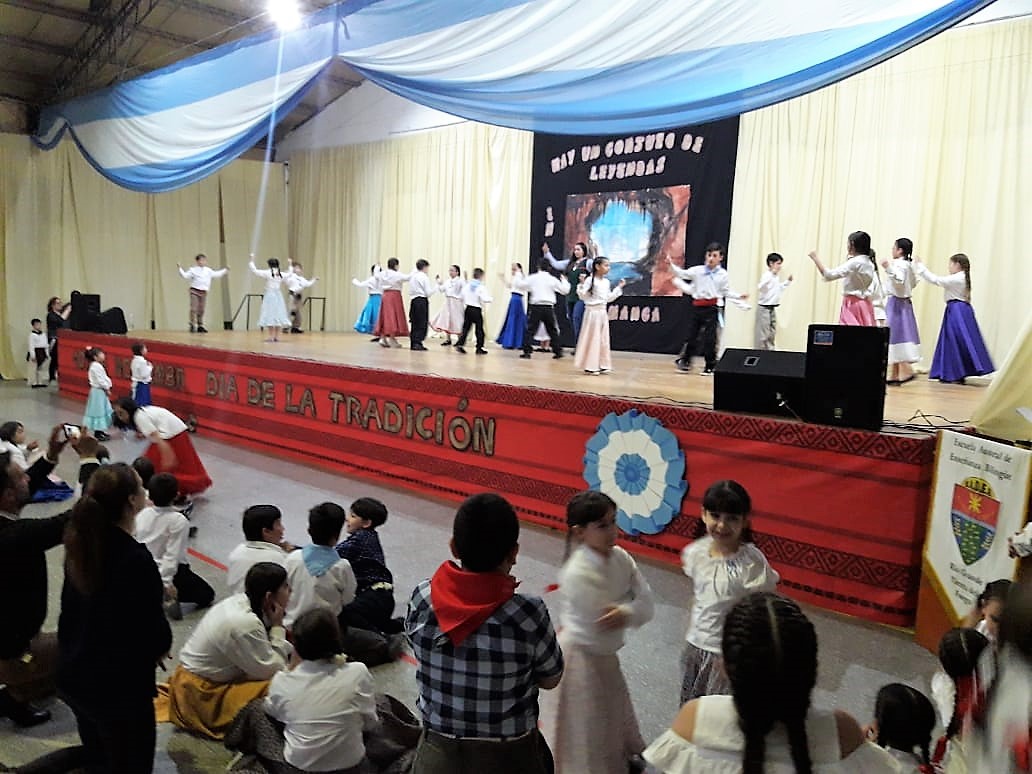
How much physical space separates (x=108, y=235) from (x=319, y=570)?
1328 cm

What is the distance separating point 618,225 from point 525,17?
6.52m

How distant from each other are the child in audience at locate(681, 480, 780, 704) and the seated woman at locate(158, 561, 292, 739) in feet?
4.01

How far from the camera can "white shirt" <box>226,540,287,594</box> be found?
8.76ft

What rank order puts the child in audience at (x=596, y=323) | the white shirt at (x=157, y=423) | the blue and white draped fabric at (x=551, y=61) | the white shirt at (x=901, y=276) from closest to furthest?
the blue and white draped fabric at (x=551, y=61) → the white shirt at (x=157, y=423) → the white shirt at (x=901, y=276) → the child in audience at (x=596, y=323)

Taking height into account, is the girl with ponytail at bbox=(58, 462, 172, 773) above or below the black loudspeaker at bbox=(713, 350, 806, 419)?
below

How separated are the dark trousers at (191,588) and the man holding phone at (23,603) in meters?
0.74

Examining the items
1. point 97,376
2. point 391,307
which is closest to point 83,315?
Answer: point 97,376

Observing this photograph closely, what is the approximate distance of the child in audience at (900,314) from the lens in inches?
249

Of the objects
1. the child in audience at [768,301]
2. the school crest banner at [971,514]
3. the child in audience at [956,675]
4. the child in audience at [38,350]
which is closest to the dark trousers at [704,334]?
the child in audience at [768,301]

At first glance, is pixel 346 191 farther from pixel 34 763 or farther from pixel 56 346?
pixel 34 763

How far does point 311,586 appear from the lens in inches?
102

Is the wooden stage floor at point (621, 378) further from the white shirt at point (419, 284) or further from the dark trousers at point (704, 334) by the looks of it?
the white shirt at point (419, 284)

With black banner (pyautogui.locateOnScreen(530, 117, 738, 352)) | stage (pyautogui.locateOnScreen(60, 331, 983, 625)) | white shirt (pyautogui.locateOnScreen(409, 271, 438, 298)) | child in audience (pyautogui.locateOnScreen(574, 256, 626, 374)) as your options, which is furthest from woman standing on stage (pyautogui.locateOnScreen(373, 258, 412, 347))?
child in audience (pyautogui.locateOnScreen(574, 256, 626, 374))

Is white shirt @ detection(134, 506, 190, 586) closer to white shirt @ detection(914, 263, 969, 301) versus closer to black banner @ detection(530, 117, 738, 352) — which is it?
white shirt @ detection(914, 263, 969, 301)
